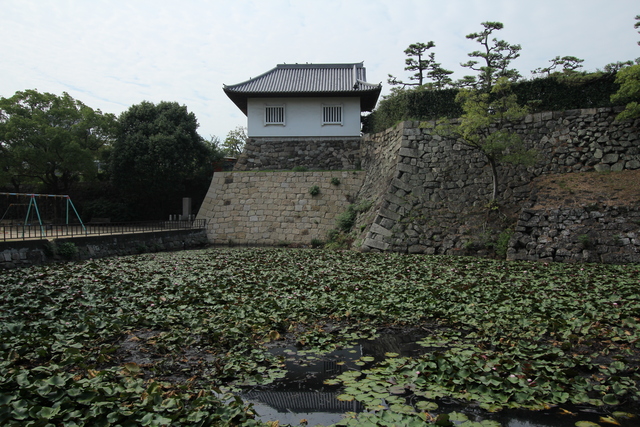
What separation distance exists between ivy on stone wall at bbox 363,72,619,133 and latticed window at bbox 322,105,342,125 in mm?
4461

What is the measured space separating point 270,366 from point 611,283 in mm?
6879

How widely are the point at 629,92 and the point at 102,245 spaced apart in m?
17.0

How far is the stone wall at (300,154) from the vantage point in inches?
847

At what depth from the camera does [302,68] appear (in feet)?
80.1

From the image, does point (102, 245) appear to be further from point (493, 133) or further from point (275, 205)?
point (493, 133)

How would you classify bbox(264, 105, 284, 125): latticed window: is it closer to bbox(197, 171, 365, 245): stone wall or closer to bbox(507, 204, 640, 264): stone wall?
bbox(197, 171, 365, 245): stone wall


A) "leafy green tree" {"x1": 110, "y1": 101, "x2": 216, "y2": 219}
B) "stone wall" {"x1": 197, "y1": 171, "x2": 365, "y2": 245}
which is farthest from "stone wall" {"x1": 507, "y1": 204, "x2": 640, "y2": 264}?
"leafy green tree" {"x1": 110, "y1": 101, "x2": 216, "y2": 219}

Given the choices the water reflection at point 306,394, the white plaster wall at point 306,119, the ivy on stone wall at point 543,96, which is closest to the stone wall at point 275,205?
the white plaster wall at point 306,119

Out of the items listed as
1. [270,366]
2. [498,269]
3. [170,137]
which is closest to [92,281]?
[270,366]

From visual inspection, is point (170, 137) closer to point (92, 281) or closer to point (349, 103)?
point (349, 103)

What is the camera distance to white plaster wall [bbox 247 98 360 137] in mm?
21984

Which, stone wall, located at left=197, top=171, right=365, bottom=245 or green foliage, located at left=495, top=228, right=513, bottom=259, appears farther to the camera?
stone wall, located at left=197, top=171, right=365, bottom=245

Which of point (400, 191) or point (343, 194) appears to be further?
point (343, 194)

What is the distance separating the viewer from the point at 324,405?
11.5ft
